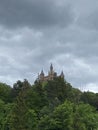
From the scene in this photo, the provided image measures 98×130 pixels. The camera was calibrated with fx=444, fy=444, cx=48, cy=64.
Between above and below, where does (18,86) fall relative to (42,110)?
above

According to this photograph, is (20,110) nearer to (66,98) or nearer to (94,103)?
(66,98)

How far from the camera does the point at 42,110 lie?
105 meters

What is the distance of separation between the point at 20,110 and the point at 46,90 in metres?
38.8

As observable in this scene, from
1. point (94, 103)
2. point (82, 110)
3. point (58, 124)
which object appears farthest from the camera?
point (94, 103)

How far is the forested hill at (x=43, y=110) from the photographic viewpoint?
278 feet

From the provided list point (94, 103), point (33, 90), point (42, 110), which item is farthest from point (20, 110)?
point (94, 103)

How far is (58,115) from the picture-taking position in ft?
319

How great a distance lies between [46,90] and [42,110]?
17.4 m

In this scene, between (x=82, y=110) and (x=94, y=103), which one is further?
(x=94, y=103)

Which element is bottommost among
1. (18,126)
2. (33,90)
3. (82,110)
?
(18,126)

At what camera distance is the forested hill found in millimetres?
84688

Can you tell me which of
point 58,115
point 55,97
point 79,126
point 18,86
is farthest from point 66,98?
point 79,126

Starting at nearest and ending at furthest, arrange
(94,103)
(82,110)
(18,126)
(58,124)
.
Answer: (18,126), (58,124), (82,110), (94,103)

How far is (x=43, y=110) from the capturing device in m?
105
